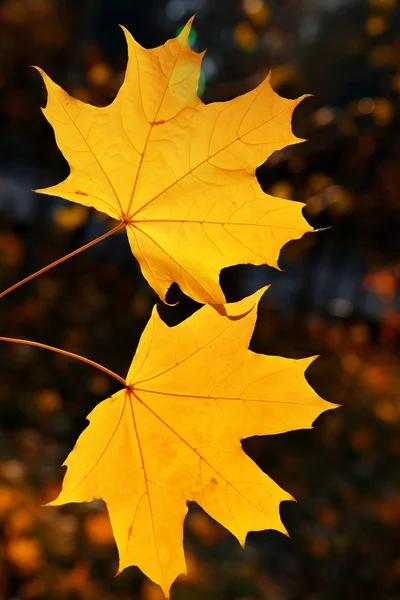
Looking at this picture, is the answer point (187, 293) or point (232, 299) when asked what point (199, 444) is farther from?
point (232, 299)

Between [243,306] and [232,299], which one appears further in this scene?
[232,299]

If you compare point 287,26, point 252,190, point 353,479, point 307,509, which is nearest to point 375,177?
point 287,26

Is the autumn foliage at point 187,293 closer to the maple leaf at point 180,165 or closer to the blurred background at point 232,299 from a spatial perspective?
the maple leaf at point 180,165

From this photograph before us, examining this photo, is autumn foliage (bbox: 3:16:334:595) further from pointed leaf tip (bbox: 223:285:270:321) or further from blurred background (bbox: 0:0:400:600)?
blurred background (bbox: 0:0:400:600)

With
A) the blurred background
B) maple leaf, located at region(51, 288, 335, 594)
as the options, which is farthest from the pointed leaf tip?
the blurred background

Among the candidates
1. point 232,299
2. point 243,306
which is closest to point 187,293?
point 243,306

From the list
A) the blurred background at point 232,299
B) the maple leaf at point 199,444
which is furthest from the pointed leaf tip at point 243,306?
the blurred background at point 232,299

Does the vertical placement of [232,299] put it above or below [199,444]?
above

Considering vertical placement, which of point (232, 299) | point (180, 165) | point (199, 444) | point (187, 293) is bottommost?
point (199, 444)
